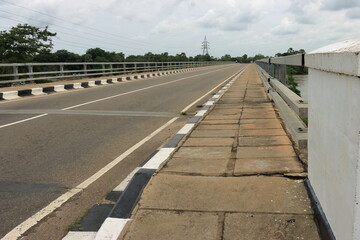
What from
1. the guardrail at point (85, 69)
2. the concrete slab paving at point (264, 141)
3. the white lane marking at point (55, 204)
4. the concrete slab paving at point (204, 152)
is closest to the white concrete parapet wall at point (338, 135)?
the concrete slab paving at point (204, 152)

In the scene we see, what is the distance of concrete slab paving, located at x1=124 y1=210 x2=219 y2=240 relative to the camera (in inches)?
103

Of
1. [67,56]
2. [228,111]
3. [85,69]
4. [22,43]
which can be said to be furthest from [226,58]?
[228,111]

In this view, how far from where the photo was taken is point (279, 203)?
3.01 m

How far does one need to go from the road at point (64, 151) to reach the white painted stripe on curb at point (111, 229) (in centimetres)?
49

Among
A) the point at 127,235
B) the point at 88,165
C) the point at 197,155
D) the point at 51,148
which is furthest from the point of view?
the point at 51,148

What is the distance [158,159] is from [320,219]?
2155mm

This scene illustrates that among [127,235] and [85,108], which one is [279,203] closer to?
[127,235]

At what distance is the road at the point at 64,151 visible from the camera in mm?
3613

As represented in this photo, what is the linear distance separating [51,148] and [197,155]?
99.4 inches

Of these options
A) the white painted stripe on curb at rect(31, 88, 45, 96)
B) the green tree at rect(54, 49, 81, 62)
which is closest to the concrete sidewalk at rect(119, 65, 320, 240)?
the white painted stripe on curb at rect(31, 88, 45, 96)

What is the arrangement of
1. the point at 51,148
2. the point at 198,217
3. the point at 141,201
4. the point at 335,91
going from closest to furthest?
1. the point at 335,91
2. the point at 198,217
3. the point at 141,201
4. the point at 51,148

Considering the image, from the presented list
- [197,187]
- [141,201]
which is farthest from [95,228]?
[197,187]

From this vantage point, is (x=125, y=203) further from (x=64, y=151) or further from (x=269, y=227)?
(x=64, y=151)

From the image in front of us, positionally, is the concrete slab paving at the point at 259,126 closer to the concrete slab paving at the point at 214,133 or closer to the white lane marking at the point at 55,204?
the concrete slab paving at the point at 214,133
